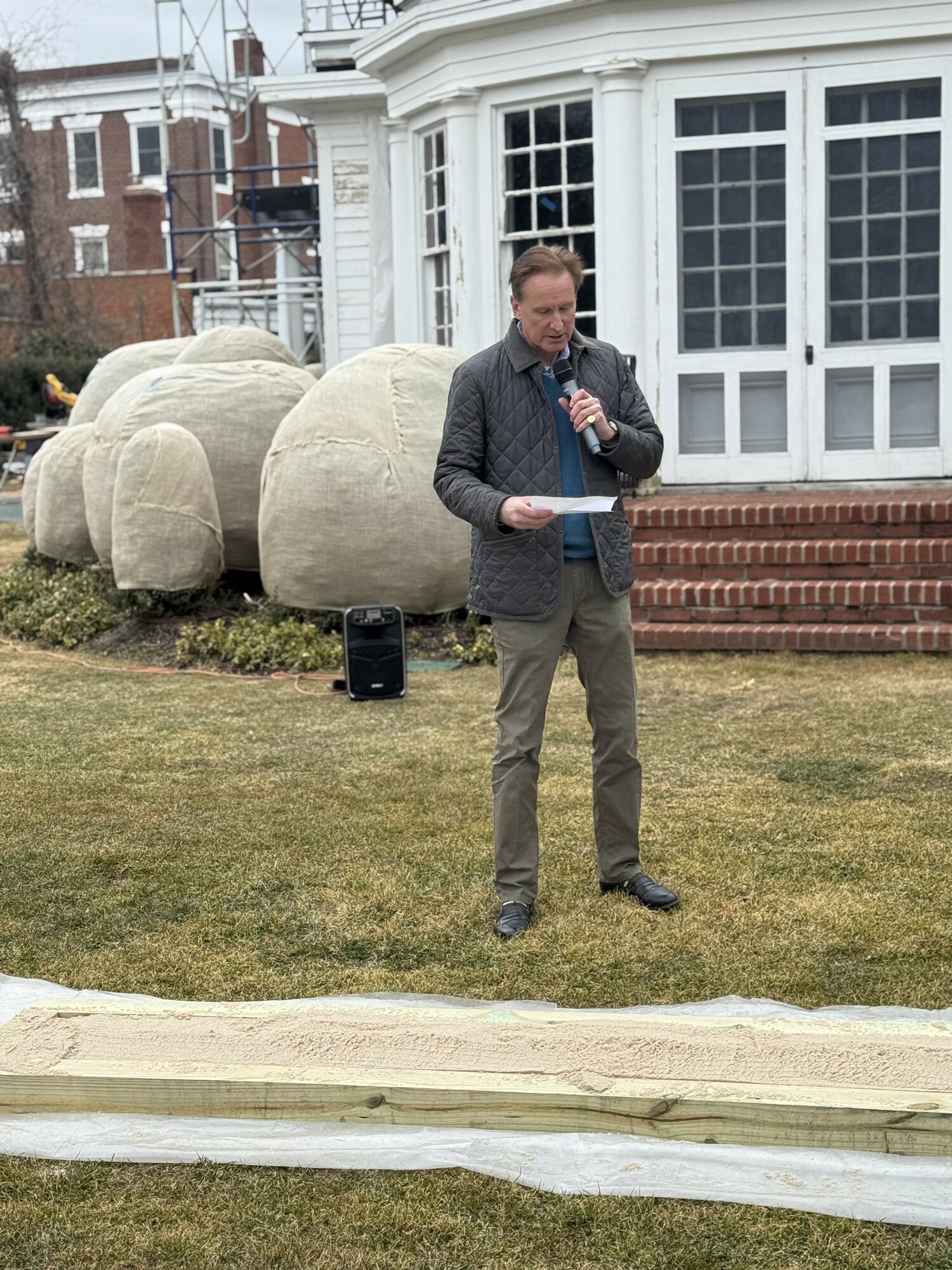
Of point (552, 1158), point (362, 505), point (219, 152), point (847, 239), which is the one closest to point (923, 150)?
point (847, 239)

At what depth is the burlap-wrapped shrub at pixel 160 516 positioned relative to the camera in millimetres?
9898

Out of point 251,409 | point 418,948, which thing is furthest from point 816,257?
point 418,948

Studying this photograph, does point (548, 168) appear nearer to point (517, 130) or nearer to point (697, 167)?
point (517, 130)

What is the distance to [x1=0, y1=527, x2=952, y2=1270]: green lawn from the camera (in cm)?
297

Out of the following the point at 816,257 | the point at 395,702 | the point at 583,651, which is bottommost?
the point at 395,702

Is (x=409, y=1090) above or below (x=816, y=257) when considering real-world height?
below

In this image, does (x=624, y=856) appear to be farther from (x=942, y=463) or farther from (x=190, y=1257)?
(x=942, y=463)

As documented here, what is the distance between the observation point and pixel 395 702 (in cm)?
814

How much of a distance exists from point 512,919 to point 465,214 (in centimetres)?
813

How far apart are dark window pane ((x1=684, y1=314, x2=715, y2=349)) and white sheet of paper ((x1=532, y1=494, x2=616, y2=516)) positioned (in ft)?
23.0

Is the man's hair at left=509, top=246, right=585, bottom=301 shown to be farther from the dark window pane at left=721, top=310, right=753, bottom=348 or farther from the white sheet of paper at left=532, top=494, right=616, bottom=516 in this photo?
the dark window pane at left=721, top=310, right=753, bottom=348

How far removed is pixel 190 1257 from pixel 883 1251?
1310 millimetres

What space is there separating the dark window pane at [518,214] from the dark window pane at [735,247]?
1.58 meters

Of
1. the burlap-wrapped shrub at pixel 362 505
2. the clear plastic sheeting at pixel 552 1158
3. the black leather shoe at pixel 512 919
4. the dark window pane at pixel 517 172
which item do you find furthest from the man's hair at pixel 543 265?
the dark window pane at pixel 517 172
